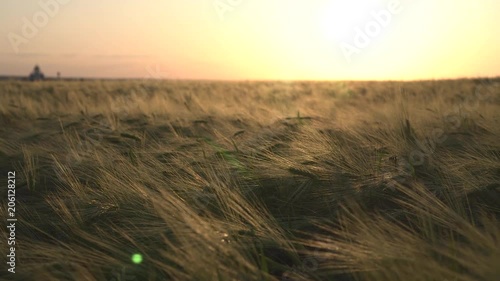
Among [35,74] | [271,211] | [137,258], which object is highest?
[35,74]

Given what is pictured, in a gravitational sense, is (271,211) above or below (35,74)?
below

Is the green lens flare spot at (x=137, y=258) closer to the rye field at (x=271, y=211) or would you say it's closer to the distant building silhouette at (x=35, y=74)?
the rye field at (x=271, y=211)

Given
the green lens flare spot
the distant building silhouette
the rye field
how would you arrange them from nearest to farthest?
the rye field
the green lens flare spot
the distant building silhouette

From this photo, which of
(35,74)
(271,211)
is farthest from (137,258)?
(35,74)

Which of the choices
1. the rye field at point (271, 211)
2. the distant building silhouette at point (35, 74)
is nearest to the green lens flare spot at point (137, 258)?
the rye field at point (271, 211)

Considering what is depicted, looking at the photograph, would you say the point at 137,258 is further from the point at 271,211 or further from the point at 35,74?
the point at 35,74

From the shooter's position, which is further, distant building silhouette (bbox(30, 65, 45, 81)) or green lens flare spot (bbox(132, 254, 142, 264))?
distant building silhouette (bbox(30, 65, 45, 81))

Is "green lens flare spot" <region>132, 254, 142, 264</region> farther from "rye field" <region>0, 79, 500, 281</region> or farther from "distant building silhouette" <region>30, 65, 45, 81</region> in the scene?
"distant building silhouette" <region>30, 65, 45, 81</region>

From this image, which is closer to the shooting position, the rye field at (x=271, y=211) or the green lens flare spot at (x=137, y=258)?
the rye field at (x=271, y=211)

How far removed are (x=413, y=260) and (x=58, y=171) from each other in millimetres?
2187

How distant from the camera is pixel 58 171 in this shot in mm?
2576

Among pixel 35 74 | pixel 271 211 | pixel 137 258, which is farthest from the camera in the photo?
pixel 35 74

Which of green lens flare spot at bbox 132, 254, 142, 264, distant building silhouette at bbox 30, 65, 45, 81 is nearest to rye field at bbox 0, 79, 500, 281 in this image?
green lens flare spot at bbox 132, 254, 142, 264

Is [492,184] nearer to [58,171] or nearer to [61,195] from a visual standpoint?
[61,195]
